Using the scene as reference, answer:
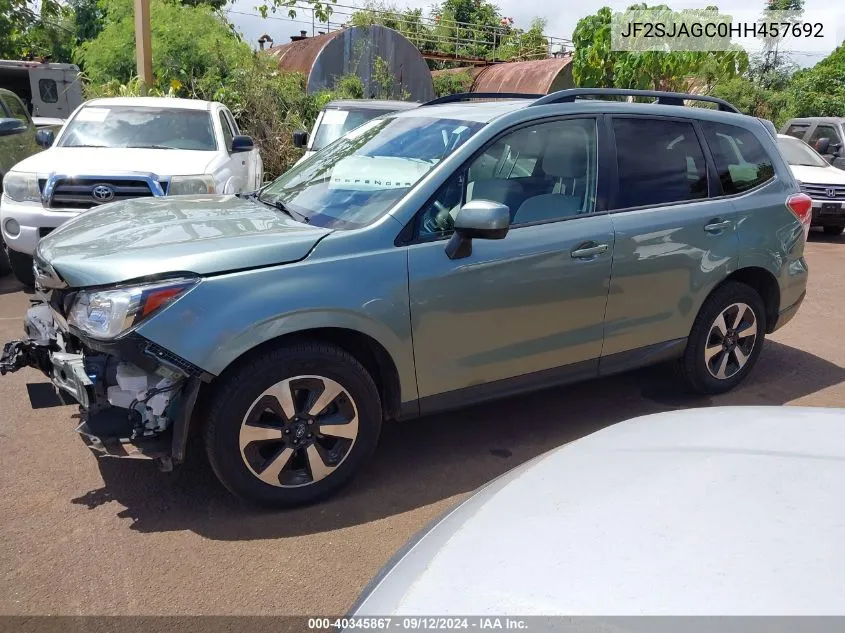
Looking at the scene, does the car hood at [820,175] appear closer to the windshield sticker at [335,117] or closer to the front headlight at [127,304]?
the windshield sticker at [335,117]

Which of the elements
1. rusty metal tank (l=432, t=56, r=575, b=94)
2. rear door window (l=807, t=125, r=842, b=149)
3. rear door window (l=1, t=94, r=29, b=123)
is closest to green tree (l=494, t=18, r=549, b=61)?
rusty metal tank (l=432, t=56, r=575, b=94)

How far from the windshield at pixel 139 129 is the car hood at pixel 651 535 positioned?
21.6ft

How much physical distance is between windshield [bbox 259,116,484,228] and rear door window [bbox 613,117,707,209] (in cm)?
96

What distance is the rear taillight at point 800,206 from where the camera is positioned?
16.4ft

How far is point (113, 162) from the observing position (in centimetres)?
674

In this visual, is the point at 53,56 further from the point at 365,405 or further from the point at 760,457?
the point at 760,457

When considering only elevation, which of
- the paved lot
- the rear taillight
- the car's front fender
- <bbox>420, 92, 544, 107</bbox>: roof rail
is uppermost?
<bbox>420, 92, 544, 107</bbox>: roof rail

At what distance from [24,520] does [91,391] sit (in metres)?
0.69

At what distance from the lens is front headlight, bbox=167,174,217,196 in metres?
6.54

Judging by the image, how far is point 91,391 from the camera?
315cm

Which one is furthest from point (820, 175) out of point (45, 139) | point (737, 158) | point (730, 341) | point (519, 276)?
point (45, 139)

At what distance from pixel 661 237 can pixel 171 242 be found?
2627mm

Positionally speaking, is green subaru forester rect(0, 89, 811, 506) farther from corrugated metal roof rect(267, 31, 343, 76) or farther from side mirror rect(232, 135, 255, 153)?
corrugated metal roof rect(267, 31, 343, 76)

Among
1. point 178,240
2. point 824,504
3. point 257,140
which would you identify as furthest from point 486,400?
point 257,140
